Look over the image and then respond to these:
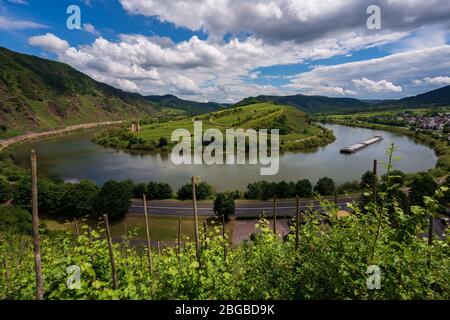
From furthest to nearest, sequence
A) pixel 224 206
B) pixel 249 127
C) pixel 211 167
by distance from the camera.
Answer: pixel 249 127
pixel 211 167
pixel 224 206

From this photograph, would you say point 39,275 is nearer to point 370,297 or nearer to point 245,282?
point 245,282

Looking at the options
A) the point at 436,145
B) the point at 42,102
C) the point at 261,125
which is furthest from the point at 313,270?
the point at 42,102

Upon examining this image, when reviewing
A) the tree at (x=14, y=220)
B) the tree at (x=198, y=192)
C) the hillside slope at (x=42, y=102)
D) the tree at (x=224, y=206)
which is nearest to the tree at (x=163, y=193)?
the tree at (x=198, y=192)

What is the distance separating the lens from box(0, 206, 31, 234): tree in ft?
71.4

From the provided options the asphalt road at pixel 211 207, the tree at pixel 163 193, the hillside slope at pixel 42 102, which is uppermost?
the hillside slope at pixel 42 102

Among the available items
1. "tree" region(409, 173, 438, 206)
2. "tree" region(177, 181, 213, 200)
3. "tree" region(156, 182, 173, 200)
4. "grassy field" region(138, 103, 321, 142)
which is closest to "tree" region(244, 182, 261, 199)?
"tree" region(177, 181, 213, 200)

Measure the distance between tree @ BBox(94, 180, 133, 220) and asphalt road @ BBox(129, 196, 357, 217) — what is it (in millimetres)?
2151

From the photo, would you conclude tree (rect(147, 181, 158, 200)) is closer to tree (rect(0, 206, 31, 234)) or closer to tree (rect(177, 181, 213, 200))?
tree (rect(177, 181, 213, 200))

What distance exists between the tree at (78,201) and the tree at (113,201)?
1.19 m

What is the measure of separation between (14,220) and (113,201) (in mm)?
8291

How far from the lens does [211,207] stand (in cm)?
3203

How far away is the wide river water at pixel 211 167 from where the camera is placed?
4506 centimetres

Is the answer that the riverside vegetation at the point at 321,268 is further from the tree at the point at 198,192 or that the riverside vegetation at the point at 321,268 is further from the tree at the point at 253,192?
the tree at the point at 198,192

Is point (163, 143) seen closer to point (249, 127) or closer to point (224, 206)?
point (249, 127)
